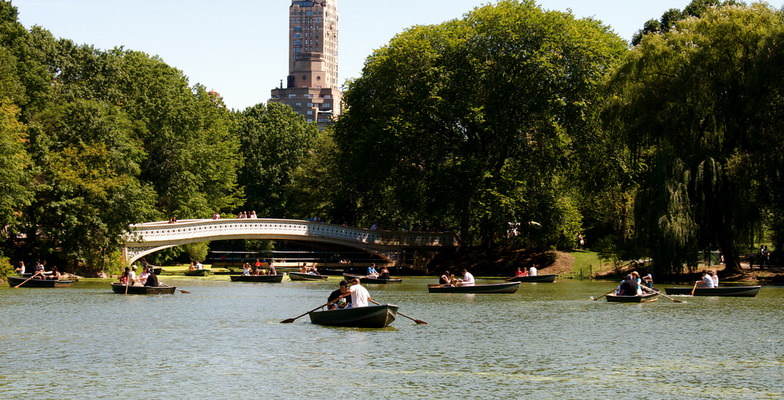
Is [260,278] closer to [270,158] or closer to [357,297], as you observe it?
[357,297]

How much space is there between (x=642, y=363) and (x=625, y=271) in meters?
37.5

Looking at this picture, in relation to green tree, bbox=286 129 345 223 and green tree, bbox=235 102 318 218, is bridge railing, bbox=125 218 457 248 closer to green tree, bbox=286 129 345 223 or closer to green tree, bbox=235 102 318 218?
green tree, bbox=286 129 345 223

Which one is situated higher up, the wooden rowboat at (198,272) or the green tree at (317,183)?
the green tree at (317,183)

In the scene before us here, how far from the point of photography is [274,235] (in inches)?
2719

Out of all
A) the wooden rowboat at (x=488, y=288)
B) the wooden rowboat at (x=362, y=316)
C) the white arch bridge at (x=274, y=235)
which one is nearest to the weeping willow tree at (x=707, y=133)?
the wooden rowboat at (x=488, y=288)

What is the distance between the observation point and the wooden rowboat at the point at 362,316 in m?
29.0

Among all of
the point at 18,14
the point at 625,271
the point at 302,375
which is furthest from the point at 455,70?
the point at 302,375

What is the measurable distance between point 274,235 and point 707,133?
31.4 meters

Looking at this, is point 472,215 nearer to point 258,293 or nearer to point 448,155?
point 448,155

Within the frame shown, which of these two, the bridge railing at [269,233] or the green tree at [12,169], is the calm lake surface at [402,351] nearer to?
the green tree at [12,169]

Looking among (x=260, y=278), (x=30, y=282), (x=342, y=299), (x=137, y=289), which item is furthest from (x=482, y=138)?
(x=342, y=299)

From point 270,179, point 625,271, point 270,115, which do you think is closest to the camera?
point 625,271

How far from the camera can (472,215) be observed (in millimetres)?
68062

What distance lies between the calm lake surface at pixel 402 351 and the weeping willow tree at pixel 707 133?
8.98 metres
